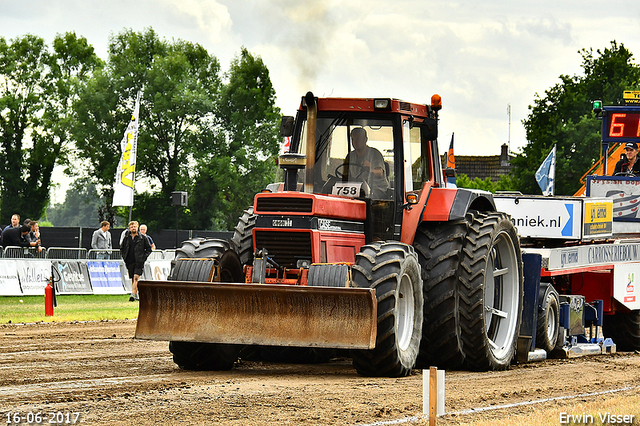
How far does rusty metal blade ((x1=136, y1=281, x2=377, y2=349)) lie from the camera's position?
8.70m

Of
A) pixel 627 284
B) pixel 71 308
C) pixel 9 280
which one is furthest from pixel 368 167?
pixel 9 280

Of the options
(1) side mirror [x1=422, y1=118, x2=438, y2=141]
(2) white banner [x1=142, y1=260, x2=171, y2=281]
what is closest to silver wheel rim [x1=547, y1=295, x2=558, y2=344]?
(1) side mirror [x1=422, y1=118, x2=438, y2=141]

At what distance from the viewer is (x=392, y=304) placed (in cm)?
880

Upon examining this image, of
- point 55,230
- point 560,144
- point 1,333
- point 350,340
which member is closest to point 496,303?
point 350,340

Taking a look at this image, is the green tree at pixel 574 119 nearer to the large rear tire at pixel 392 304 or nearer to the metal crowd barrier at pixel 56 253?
the metal crowd barrier at pixel 56 253

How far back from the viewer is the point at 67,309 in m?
19.8

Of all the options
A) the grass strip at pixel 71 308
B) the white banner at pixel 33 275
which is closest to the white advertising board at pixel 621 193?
the grass strip at pixel 71 308

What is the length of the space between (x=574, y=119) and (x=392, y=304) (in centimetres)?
4143

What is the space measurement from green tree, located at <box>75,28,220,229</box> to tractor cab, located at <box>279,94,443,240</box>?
46.8 m

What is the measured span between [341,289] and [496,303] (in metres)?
3.39

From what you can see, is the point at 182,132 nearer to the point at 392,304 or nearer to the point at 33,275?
the point at 33,275

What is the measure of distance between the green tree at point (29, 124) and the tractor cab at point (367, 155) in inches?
2036

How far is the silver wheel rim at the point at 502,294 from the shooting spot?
11125mm

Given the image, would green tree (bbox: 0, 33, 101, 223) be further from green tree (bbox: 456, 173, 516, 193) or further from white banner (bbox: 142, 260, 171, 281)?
white banner (bbox: 142, 260, 171, 281)
